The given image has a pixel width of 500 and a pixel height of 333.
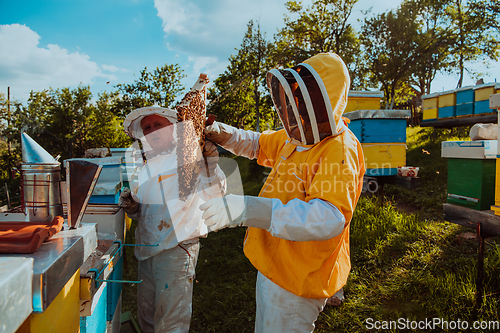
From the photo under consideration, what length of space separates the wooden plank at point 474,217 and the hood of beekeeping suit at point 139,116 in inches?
117

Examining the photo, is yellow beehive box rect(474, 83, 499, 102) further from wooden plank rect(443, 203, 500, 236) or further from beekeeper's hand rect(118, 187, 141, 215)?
beekeeper's hand rect(118, 187, 141, 215)

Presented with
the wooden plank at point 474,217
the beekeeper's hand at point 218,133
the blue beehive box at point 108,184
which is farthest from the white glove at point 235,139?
the wooden plank at point 474,217

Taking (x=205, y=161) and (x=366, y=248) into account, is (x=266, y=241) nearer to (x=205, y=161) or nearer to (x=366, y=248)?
(x=205, y=161)

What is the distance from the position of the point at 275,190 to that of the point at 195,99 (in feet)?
2.74

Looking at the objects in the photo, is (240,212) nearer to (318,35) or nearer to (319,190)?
(319,190)

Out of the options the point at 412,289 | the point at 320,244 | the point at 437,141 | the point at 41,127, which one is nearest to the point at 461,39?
the point at 437,141

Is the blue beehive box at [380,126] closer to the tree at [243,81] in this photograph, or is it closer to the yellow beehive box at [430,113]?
the yellow beehive box at [430,113]

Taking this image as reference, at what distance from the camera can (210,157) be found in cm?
229

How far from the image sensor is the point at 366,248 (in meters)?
3.75

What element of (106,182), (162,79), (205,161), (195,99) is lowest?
(106,182)

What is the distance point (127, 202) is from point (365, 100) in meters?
4.33

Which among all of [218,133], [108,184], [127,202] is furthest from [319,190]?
[108,184]

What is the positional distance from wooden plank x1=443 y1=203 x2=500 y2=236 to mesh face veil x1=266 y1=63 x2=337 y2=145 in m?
2.11

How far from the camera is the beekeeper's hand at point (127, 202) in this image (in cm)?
226
